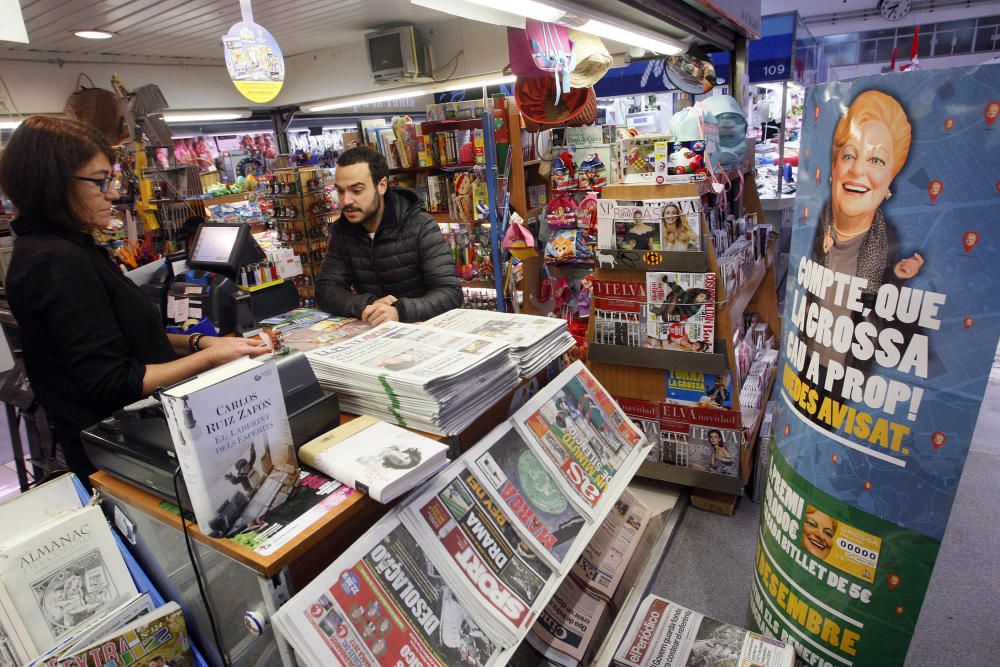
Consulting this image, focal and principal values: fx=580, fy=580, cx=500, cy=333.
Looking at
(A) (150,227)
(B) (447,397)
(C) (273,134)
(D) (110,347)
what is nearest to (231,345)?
(D) (110,347)

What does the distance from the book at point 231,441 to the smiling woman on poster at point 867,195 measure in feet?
4.42

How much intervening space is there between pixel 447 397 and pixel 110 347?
38.3 inches

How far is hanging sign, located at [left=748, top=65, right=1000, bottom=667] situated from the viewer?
1.23 m

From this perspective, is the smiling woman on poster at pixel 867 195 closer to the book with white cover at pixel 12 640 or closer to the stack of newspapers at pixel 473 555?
the stack of newspapers at pixel 473 555

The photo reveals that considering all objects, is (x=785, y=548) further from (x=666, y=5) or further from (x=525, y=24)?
(x=666, y=5)

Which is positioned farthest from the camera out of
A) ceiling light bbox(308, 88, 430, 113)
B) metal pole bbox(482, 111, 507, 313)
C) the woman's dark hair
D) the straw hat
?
ceiling light bbox(308, 88, 430, 113)

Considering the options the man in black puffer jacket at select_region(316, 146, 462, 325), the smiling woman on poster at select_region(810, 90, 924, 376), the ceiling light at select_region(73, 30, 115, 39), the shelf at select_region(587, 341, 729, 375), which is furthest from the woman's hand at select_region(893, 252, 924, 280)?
the ceiling light at select_region(73, 30, 115, 39)

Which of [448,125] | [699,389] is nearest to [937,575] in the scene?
[699,389]

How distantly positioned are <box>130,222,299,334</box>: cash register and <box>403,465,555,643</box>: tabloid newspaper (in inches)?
67.2

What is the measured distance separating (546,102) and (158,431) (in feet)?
10.7

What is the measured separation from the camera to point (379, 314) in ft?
7.61

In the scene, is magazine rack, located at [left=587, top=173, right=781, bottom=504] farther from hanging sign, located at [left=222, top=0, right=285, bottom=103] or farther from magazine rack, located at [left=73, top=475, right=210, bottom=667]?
hanging sign, located at [left=222, top=0, right=285, bottom=103]

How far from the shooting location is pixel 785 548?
5.67 feet

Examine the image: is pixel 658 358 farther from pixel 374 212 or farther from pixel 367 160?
pixel 367 160
